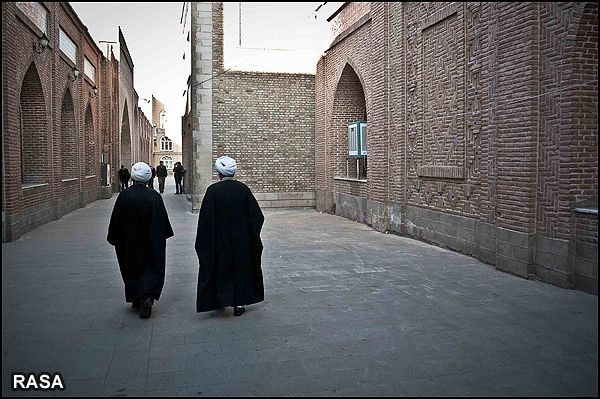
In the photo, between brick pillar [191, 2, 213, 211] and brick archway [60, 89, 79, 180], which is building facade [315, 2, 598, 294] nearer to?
brick pillar [191, 2, 213, 211]

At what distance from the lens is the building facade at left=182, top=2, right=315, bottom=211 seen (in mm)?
17303

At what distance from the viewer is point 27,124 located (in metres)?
14.1

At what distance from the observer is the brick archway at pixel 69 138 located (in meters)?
18.3

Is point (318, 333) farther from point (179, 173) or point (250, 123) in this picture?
point (179, 173)

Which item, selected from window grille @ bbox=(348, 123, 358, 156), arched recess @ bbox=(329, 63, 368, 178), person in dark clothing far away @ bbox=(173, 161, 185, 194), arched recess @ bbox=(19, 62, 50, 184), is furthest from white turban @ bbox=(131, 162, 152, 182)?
person in dark clothing far away @ bbox=(173, 161, 185, 194)

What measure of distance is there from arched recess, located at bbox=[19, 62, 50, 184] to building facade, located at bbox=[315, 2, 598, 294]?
27.4ft

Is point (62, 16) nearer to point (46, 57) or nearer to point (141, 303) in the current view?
point (46, 57)

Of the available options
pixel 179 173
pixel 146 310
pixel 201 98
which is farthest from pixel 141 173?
pixel 179 173

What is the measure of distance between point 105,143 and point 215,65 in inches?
438

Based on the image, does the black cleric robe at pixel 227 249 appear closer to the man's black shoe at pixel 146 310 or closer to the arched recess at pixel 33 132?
the man's black shoe at pixel 146 310

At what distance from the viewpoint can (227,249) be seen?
571cm

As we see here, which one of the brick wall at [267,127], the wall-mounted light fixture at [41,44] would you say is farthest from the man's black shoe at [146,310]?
the brick wall at [267,127]

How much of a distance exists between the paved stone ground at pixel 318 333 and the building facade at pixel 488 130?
28.4 inches

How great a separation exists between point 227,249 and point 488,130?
185 inches
